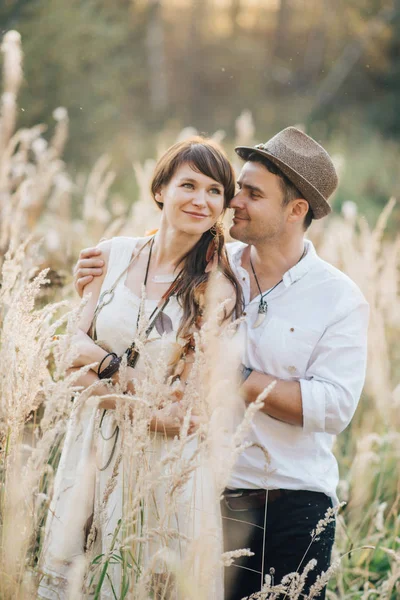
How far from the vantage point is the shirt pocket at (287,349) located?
248cm

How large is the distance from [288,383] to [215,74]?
19.5 m

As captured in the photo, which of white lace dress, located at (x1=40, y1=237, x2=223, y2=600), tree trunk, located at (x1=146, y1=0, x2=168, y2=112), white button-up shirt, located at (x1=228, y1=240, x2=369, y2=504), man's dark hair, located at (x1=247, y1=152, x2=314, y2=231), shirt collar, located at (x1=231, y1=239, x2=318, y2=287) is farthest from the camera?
tree trunk, located at (x1=146, y1=0, x2=168, y2=112)

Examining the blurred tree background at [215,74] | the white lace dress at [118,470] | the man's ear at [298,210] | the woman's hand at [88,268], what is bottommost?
the white lace dress at [118,470]

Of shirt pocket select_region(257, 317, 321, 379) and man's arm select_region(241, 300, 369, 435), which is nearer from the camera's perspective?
man's arm select_region(241, 300, 369, 435)

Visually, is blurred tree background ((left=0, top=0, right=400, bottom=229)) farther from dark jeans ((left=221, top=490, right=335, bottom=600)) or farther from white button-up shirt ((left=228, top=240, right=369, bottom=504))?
dark jeans ((left=221, top=490, right=335, bottom=600))

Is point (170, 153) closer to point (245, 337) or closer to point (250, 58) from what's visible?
point (245, 337)

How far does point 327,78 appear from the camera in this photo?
770 inches

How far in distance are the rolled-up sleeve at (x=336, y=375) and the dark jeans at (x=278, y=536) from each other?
12.6 inches

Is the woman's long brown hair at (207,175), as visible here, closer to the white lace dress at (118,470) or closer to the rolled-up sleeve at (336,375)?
the white lace dress at (118,470)

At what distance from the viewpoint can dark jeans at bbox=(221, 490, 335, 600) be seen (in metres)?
2.49

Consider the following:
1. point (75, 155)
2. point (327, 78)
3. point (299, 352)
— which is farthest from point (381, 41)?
point (299, 352)

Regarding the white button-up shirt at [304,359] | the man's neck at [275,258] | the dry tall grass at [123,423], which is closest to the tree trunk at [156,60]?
the dry tall grass at [123,423]

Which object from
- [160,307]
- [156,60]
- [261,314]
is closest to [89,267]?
[160,307]

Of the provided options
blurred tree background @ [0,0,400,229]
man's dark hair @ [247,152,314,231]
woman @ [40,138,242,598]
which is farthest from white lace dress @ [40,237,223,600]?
blurred tree background @ [0,0,400,229]
